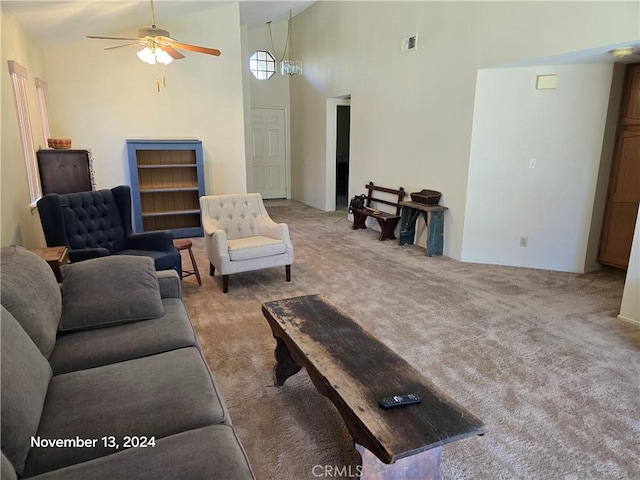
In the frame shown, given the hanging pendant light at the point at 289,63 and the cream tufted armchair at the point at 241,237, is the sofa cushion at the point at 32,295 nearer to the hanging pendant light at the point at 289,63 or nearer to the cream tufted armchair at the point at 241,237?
the cream tufted armchair at the point at 241,237

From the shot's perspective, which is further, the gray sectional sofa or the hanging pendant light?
the hanging pendant light

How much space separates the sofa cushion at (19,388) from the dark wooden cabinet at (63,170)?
3135 mm

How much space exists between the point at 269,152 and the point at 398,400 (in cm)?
816

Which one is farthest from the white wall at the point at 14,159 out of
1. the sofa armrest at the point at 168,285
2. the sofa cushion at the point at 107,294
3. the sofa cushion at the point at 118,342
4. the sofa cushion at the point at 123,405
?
the sofa cushion at the point at 123,405

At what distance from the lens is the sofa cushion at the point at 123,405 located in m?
1.24

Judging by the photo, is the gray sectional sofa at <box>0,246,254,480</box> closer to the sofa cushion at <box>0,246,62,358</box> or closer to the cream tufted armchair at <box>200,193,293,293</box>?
the sofa cushion at <box>0,246,62,358</box>

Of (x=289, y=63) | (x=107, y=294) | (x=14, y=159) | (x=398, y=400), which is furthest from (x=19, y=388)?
(x=289, y=63)

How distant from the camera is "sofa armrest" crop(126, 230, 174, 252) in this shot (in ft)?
11.7

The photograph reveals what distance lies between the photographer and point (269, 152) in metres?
9.05

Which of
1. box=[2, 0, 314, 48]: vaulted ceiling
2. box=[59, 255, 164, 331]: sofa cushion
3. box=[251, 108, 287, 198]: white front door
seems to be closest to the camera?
box=[59, 255, 164, 331]: sofa cushion

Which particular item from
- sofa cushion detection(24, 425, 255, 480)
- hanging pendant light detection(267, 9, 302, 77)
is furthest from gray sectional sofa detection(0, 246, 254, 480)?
hanging pendant light detection(267, 9, 302, 77)

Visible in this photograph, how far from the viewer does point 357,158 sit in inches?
264

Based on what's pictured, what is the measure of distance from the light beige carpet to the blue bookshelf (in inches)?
69.1

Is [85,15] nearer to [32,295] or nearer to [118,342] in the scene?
[32,295]
